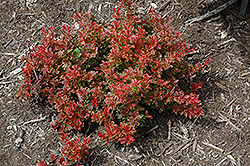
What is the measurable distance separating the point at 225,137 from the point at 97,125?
155 cm

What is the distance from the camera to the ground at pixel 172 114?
3.14m

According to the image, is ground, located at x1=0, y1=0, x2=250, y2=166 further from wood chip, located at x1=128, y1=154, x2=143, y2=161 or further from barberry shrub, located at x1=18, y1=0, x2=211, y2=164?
barberry shrub, located at x1=18, y1=0, x2=211, y2=164

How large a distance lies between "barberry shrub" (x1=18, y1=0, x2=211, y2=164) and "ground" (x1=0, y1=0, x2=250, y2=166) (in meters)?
0.21

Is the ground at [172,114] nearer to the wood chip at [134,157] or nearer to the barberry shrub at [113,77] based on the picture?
the wood chip at [134,157]

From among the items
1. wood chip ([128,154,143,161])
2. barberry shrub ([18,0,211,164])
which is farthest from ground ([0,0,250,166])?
barberry shrub ([18,0,211,164])

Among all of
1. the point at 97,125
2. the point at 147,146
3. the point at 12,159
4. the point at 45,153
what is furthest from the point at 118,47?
the point at 12,159

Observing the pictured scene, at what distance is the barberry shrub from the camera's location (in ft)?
9.72

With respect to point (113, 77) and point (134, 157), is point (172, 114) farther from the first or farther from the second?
point (113, 77)

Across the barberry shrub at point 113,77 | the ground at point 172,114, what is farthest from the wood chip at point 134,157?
the barberry shrub at point 113,77

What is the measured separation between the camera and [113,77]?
300 centimetres

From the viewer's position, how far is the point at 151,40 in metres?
3.06

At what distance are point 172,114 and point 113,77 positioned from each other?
93 centimetres

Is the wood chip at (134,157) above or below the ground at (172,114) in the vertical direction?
below

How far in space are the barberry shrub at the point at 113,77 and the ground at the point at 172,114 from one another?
210 mm
